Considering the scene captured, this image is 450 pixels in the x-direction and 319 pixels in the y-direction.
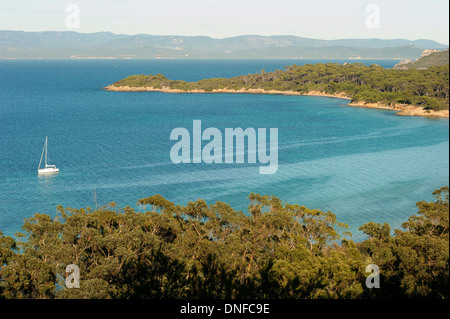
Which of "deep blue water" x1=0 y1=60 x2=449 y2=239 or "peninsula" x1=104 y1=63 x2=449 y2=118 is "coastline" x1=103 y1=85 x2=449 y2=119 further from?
"deep blue water" x1=0 y1=60 x2=449 y2=239

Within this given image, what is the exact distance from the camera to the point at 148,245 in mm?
14625

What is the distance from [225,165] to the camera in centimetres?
3700

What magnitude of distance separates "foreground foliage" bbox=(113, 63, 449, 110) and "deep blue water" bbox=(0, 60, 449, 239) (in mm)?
4956

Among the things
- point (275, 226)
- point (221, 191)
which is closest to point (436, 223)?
point (275, 226)

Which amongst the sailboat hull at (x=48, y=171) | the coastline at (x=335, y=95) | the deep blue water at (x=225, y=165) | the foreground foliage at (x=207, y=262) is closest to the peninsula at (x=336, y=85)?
the coastline at (x=335, y=95)

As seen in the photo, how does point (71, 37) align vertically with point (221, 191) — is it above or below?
above

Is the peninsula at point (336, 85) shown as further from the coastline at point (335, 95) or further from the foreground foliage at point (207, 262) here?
the foreground foliage at point (207, 262)

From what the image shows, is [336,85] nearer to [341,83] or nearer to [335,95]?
[341,83]

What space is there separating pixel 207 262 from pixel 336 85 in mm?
80517

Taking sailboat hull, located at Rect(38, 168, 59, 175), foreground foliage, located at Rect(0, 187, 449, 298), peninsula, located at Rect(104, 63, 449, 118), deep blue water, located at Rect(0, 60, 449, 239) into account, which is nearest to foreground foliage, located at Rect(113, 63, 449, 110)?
peninsula, located at Rect(104, 63, 449, 118)

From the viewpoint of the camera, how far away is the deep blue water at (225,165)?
93.7ft
